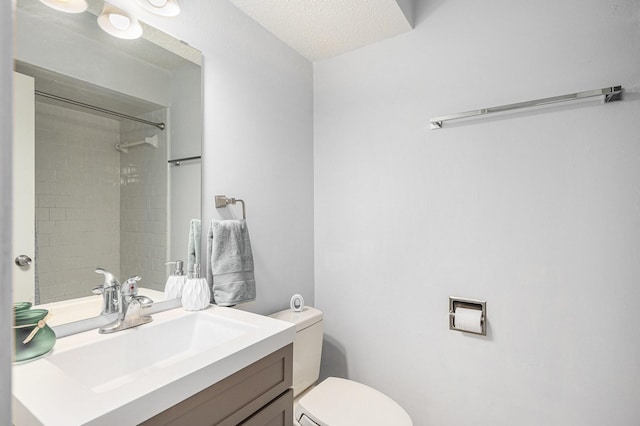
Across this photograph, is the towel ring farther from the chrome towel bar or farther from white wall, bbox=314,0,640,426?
the chrome towel bar

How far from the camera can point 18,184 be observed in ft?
3.08

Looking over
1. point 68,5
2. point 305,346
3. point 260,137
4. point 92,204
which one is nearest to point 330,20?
point 260,137

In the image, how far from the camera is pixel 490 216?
5.09ft

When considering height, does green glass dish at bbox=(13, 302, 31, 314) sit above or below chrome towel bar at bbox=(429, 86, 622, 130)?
below

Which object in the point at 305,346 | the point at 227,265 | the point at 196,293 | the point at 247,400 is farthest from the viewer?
the point at 305,346

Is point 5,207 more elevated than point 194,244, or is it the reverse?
point 5,207

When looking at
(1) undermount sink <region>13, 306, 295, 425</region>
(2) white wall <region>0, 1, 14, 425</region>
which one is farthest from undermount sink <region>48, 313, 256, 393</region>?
(2) white wall <region>0, 1, 14, 425</region>

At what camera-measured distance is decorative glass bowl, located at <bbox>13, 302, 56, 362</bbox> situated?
32.8 inches

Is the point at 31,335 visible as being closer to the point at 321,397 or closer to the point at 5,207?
the point at 5,207

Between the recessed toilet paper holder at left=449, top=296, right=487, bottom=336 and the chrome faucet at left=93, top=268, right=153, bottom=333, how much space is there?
132 cm

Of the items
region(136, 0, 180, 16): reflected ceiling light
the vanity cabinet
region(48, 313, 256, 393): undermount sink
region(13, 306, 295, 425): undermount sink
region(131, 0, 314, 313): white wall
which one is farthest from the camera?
region(131, 0, 314, 313): white wall

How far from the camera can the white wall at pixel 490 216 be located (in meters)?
1.32

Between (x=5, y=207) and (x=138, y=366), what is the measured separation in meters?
1.10

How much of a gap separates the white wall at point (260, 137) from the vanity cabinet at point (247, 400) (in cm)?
57
